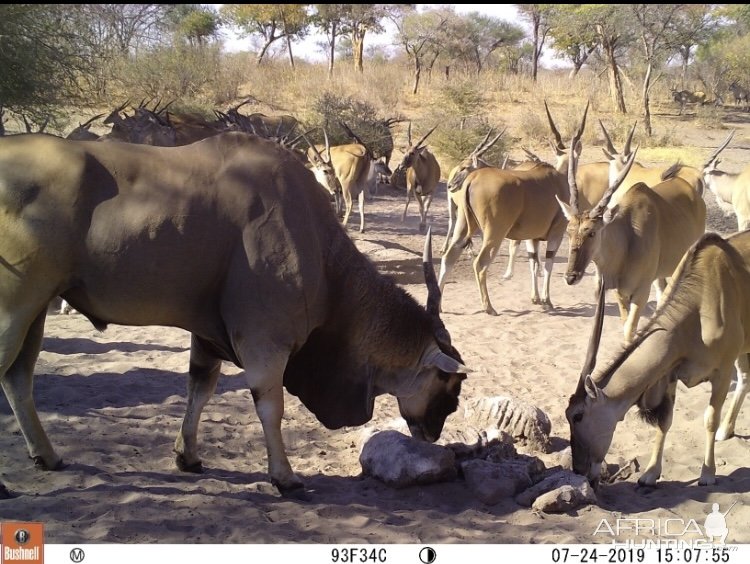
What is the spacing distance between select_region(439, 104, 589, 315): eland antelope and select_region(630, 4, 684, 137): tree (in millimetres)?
17953

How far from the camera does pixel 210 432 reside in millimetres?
5559

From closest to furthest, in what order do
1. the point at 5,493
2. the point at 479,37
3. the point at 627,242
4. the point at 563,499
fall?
the point at 5,493 → the point at 563,499 → the point at 627,242 → the point at 479,37

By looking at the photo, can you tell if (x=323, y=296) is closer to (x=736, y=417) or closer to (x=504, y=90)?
(x=736, y=417)

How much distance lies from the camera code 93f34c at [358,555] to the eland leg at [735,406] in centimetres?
335

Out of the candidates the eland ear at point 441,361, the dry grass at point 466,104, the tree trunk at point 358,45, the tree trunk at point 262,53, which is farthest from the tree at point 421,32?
the eland ear at point 441,361

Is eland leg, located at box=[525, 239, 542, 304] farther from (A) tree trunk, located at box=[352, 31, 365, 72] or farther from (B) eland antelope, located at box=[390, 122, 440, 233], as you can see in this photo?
(A) tree trunk, located at box=[352, 31, 365, 72]

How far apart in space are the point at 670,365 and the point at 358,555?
2556 millimetres

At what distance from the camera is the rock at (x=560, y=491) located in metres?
4.38

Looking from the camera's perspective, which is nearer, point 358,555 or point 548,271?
point 358,555

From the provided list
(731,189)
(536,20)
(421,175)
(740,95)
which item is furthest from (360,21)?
(731,189)

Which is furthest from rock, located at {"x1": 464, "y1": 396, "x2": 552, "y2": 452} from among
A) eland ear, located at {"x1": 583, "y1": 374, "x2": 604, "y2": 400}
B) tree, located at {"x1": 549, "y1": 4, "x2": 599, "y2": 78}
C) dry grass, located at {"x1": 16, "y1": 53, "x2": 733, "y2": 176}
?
tree, located at {"x1": 549, "y1": 4, "x2": 599, "y2": 78}

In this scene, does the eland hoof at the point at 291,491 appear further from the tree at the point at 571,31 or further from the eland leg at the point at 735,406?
the tree at the point at 571,31

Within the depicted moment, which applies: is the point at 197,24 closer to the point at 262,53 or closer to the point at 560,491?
the point at 262,53

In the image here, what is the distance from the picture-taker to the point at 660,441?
493cm
